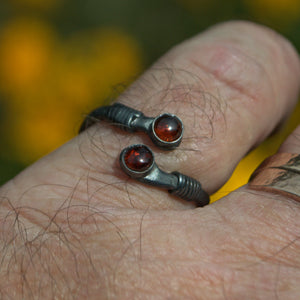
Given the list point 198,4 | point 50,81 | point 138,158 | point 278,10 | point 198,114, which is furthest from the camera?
point 198,4

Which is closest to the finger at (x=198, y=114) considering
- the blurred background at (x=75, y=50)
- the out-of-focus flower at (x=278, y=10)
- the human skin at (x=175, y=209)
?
the human skin at (x=175, y=209)

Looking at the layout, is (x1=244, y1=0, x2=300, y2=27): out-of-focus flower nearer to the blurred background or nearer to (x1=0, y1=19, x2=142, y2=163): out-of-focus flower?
the blurred background

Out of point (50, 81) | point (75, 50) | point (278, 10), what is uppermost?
point (278, 10)

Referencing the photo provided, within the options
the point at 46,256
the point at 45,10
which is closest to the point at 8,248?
the point at 46,256

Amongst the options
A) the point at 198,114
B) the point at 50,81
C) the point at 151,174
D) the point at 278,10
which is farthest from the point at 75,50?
the point at 151,174

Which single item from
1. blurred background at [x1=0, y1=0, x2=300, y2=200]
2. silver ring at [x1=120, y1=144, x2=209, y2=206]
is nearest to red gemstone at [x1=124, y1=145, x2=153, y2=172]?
silver ring at [x1=120, y1=144, x2=209, y2=206]

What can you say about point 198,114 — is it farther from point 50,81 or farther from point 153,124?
point 50,81

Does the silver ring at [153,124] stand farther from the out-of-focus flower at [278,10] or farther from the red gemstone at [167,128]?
the out-of-focus flower at [278,10]

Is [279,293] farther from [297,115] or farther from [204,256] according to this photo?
[297,115]
